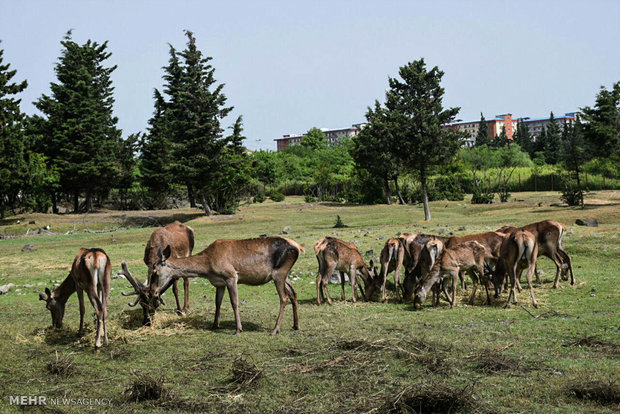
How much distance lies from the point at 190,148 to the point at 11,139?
47.6 ft

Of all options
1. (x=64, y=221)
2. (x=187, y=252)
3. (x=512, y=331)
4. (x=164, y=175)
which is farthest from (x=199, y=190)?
(x=512, y=331)

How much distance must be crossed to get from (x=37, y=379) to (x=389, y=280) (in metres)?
11.2

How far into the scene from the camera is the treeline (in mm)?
38688

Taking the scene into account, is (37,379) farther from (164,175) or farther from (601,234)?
(164,175)

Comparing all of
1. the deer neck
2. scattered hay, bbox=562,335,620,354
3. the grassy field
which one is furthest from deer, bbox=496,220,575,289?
the deer neck

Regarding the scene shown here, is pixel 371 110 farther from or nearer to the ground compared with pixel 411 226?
farther from the ground

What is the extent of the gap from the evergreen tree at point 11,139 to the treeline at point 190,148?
9cm

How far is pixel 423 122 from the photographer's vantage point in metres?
37.3

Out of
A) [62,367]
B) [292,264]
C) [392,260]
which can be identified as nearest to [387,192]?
[392,260]

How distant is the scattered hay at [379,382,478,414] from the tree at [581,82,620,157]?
139ft

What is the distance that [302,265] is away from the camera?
19359 millimetres

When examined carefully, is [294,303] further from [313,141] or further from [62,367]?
[313,141]

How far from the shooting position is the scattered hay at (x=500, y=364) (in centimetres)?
778

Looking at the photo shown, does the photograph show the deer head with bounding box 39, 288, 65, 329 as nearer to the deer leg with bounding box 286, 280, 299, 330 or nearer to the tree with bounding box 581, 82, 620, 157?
the deer leg with bounding box 286, 280, 299, 330
